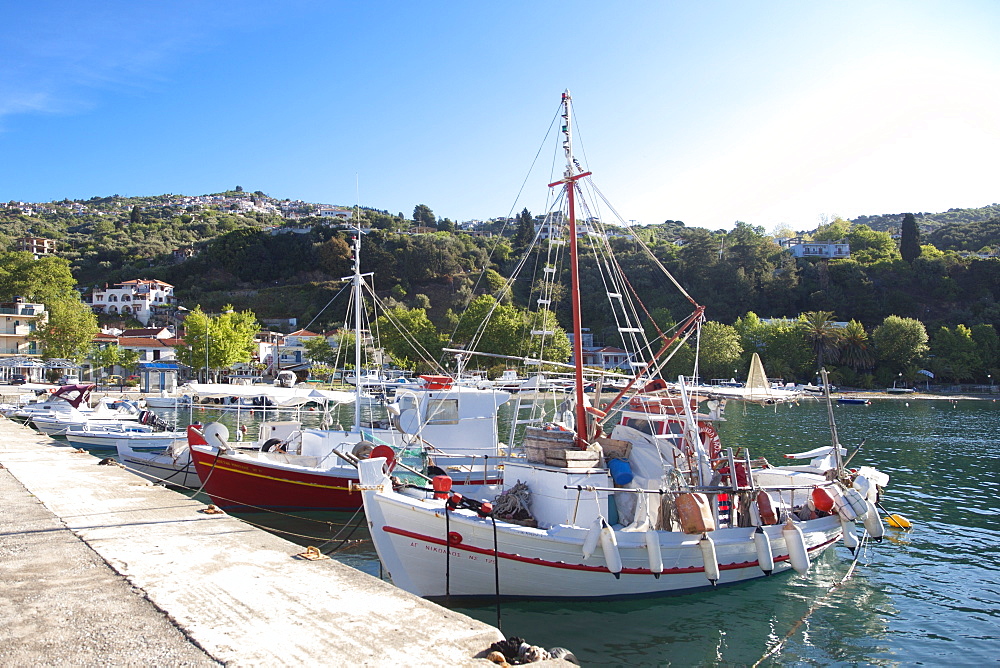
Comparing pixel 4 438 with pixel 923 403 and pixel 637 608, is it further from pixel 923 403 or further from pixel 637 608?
pixel 923 403

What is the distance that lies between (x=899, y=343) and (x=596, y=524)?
92183 mm

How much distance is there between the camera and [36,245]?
13750 centimetres

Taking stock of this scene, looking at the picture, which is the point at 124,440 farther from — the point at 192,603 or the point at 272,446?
the point at 192,603

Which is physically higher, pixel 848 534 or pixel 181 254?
pixel 181 254

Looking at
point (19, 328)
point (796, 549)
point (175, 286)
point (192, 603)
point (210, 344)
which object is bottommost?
point (796, 549)

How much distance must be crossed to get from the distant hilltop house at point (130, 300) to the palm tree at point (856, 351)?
108705mm

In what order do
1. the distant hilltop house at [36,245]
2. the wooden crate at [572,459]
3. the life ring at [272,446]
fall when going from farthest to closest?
the distant hilltop house at [36,245]
the life ring at [272,446]
the wooden crate at [572,459]

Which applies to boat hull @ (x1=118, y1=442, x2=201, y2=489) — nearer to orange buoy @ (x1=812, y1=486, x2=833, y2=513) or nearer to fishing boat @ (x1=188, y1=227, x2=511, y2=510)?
fishing boat @ (x1=188, y1=227, x2=511, y2=510)

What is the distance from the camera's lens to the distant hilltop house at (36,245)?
13500 centimetres

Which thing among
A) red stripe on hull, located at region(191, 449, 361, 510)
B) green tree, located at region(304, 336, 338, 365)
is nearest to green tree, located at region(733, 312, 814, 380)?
green tree, located at region(304, 336, 338, 365)

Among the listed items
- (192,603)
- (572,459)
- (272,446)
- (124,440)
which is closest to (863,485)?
(572,459)

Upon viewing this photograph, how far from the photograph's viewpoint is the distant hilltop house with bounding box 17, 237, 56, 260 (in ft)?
443

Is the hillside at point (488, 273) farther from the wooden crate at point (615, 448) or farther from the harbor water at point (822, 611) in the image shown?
the wooden crate at point (615, 448)

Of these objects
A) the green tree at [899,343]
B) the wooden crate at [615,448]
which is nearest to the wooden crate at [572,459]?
the wooden crate at [615,448]
